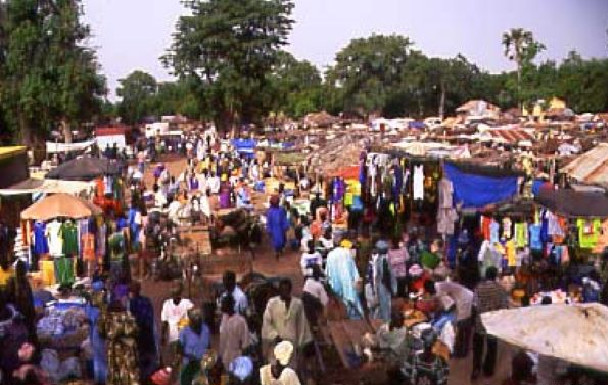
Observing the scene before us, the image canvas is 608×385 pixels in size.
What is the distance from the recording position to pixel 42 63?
26.0 metres

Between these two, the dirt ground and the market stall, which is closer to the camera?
the dirt ground

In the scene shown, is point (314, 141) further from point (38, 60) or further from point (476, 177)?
point (476, 177)

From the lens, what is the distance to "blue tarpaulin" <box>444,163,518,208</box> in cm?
974

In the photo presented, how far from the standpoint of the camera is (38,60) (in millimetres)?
25922

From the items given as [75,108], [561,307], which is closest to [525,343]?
[561,307]

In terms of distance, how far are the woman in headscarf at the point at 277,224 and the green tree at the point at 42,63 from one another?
57.1 feet

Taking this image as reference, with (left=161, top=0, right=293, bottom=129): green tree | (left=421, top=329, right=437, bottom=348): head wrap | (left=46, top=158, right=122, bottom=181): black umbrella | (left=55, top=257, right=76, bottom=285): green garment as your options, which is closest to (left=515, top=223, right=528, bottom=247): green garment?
(left=421, top=329, right=437, bottom=348): head wrap

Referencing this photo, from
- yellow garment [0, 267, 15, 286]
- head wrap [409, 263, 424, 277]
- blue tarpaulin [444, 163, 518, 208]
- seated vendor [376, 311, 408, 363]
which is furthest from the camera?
blue tarpaulin [444, 163, 518, 208]

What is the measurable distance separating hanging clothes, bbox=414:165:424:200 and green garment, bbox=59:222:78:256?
210 inches

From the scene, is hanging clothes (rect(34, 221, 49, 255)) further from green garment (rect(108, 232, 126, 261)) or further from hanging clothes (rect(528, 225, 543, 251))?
hanging clothes (rect(528, 225, 543, 251))

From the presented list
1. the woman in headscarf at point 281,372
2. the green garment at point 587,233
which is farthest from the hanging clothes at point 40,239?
the green garment at point 587,233

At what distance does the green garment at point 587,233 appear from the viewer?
846 cm

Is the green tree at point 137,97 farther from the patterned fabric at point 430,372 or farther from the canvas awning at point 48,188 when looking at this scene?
the patterned fabric at point 430,372

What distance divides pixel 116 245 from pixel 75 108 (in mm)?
17780
